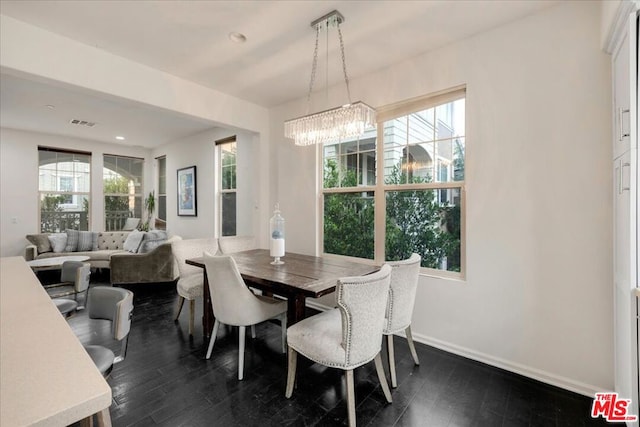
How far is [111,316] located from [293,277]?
3.75 feet

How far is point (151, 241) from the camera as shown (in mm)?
5359

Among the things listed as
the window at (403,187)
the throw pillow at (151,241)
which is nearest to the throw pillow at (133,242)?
the throw pillow at (151,241)

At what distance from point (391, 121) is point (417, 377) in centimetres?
244

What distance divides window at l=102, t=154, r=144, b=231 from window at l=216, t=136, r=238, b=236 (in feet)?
11.0

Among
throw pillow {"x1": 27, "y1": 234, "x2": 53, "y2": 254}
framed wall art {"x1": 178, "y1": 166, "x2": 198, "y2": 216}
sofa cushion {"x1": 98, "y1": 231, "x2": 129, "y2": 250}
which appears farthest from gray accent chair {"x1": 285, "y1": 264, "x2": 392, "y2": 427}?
throw pillow {"x1": 27, "y1": 234, "x2": 53, "y2": 254}

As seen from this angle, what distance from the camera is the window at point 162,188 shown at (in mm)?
6828

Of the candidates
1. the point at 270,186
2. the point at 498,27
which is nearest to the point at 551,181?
the point at 498,27

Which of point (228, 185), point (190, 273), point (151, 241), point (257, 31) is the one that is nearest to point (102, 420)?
point (190, 273)

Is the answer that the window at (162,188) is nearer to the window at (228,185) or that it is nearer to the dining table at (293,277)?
the window at (228,185)

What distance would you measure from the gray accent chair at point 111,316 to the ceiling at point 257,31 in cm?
206

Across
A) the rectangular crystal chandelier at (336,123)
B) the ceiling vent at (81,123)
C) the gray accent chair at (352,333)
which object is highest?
the ceiling vent at (81,123)

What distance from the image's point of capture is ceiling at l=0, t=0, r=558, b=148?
215 cm

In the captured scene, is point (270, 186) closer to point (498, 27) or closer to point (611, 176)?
point (498, 27)

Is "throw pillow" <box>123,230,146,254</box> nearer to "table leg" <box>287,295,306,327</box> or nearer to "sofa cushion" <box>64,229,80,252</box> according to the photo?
"sofa cushion" <box>64,229,80,252</box>
